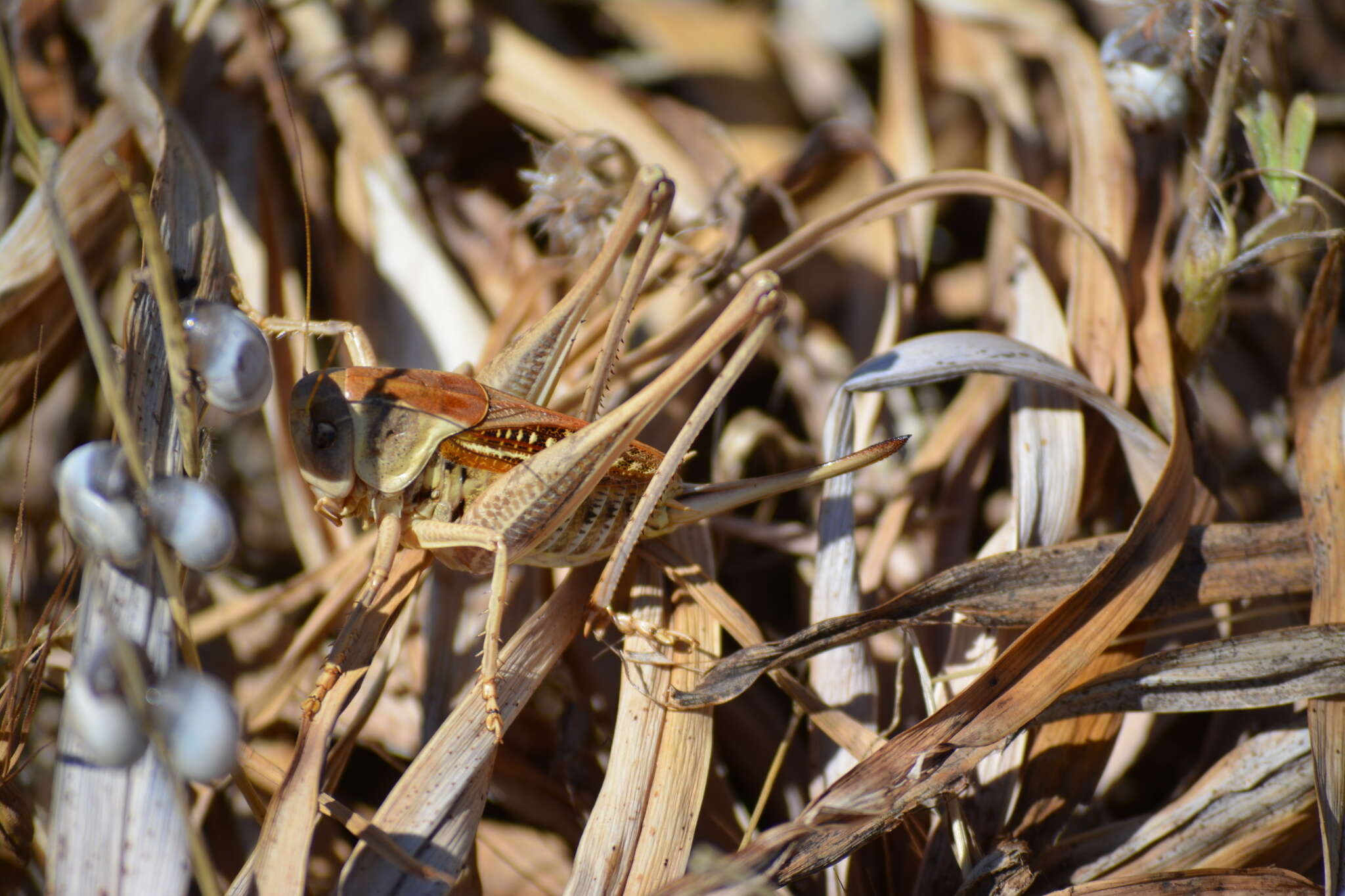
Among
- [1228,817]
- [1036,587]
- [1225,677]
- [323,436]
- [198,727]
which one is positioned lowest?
[1228,817]

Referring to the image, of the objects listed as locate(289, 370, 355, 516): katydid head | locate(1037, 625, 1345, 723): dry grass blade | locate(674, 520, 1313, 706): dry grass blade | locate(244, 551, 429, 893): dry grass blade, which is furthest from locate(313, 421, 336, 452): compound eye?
locate(1037, 625, 1345, 723): dry grass blade

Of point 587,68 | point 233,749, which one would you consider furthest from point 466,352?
point 233,749

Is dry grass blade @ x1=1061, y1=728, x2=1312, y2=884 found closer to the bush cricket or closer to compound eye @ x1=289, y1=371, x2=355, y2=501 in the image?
the bush cricket

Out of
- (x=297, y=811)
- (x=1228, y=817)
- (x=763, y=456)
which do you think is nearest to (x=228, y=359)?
(x=297, y=811)

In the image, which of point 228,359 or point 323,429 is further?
point 323,429

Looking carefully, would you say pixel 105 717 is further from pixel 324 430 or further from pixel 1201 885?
pixel 1201 885

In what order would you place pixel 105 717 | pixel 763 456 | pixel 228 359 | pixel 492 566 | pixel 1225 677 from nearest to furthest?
pixel 105 717 → pixel 228 359 → pixel 1225 677 → pixel 492 566 → pixel 763 456

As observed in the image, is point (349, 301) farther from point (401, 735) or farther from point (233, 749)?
point (233, 749)

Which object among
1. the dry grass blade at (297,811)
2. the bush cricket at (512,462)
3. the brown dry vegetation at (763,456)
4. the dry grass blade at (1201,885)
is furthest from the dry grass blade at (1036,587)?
the dry grass blade at (297,811)
